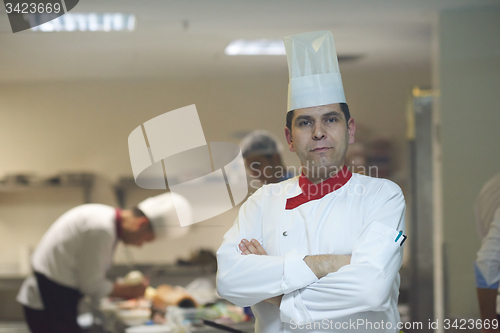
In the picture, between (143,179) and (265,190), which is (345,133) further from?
(143,179)

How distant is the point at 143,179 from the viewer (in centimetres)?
229

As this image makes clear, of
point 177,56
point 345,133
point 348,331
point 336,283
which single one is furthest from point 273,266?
point 177,56

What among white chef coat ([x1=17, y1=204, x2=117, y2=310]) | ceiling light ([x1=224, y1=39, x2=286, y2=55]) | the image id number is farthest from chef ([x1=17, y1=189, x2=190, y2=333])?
the image id number

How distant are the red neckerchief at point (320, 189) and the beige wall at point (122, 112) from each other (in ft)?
2.08

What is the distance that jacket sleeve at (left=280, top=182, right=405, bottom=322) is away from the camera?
1148mm

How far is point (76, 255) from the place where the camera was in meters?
2.56

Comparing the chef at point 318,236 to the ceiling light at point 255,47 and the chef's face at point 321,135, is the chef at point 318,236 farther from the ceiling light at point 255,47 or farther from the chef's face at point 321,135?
the ceiling light at point 255,47

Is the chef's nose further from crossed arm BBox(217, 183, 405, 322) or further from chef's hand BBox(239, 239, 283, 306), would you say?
chef's hand BBox(239, 239, 283, 306)

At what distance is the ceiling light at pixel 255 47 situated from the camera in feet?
8.05

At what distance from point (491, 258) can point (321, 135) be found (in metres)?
1.21

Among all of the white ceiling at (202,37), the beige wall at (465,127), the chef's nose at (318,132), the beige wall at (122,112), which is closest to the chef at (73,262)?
the beige wall at (122,112)

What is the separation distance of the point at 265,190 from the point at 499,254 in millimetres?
1173

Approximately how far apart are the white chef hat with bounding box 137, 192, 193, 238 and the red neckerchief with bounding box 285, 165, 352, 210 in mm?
1106

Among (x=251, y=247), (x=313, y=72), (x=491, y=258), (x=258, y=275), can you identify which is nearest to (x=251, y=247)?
(x=251, y=247)
